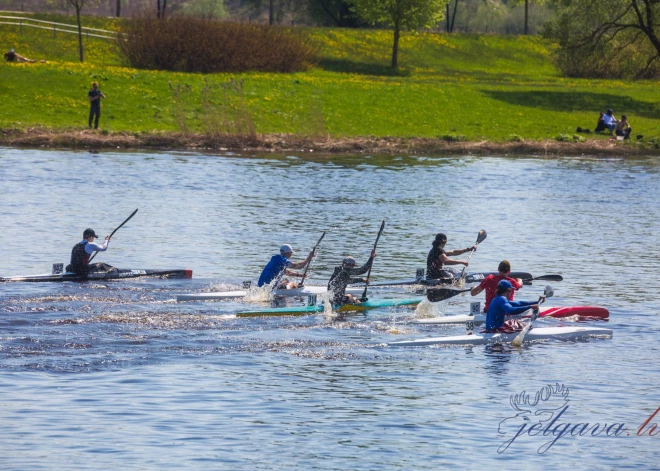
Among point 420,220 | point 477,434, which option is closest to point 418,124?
point 420,220

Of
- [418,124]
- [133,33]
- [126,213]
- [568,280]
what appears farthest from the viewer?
[133,33]

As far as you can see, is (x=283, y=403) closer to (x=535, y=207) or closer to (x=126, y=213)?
(x=126, y=213)

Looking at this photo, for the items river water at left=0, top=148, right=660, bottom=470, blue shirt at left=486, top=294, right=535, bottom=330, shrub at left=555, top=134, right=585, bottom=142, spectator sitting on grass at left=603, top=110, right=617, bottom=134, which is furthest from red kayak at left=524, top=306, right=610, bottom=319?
spectator sitting on grass at left=603, top=110, right=617, bottom=134

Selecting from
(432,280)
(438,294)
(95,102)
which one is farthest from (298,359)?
(95,102)

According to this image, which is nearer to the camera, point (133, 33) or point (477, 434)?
point (477, 434)

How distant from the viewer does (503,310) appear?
2308 cm

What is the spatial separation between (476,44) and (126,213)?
68.1 meters

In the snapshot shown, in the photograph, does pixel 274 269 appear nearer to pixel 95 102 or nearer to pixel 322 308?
pixel 322 308

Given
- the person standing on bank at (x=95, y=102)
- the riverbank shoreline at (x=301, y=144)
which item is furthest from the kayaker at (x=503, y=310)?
the riverbank shoreline at (x=301, y=144)

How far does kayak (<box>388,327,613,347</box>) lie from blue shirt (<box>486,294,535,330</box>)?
27cm

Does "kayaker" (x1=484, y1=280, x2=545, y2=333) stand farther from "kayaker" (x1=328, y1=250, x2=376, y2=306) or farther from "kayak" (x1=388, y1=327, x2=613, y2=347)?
"kayaker" (x1=328, y1=250, x2=376, y2=306)

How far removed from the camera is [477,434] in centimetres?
1766

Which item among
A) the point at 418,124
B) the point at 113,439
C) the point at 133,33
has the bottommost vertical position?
the point at 113,439

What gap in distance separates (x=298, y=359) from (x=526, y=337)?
5304 mm
